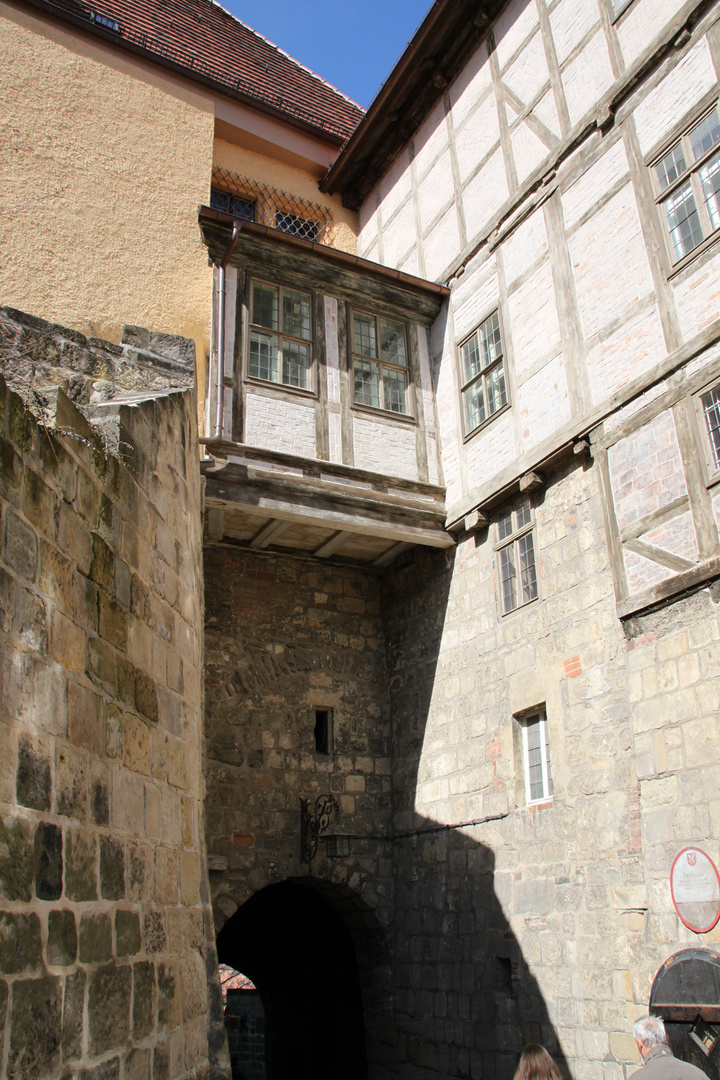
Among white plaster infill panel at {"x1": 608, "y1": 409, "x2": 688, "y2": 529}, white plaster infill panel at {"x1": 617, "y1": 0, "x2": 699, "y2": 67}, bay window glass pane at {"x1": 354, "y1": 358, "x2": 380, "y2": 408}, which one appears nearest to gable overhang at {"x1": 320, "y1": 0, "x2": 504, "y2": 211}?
white plaster infill panel at {"x1": 617, "y1": 0, "x2": 699, "y2": 67}

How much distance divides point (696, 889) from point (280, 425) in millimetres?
5535

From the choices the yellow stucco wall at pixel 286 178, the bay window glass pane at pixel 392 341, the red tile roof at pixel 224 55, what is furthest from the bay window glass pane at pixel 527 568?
the red tile roof at pixel 224 55

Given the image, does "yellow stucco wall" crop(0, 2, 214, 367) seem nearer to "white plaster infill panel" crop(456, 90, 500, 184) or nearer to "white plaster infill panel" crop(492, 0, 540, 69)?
"white plaster infill panel" crop(456, 90, 500, 184)

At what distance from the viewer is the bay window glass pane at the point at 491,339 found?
8.97 meters

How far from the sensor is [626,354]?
23.9 ft

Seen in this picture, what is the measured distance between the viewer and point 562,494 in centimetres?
775

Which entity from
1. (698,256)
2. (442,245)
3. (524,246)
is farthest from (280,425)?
(698,256)

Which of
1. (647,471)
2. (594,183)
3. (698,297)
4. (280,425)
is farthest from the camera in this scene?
(280,425)

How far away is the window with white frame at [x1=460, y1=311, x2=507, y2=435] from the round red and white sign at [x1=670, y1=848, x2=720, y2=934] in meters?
4.56

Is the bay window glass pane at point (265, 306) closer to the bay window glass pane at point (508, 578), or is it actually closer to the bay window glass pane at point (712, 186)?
the bay window glass pane at point (508, 578)

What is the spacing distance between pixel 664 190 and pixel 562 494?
103 inches

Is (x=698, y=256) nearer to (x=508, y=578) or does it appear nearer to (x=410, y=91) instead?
(x=508, y=578)

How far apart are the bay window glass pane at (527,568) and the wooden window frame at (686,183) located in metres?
2.63

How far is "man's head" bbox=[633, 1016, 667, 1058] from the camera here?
12.7 ft
